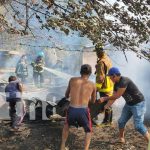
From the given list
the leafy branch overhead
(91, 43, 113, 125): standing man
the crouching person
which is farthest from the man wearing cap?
the crouching person

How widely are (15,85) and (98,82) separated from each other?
1.93 metres

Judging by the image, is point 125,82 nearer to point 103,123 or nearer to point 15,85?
point 103,123

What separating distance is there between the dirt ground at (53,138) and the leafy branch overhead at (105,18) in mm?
1931

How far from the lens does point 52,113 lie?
9922mm

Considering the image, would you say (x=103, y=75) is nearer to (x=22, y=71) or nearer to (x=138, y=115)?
(x=138, y=115)

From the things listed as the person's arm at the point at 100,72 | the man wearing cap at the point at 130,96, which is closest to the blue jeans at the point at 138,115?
the man wearing cap at the point at 130,96

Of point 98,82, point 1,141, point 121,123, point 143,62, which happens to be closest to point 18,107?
point 1,141

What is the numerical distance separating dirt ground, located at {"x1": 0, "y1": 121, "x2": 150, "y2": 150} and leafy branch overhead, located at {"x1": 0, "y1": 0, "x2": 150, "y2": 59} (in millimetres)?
1931

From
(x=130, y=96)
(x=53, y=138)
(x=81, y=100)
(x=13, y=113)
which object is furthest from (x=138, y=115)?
(x=13, y=113)

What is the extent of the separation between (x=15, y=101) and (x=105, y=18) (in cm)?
310

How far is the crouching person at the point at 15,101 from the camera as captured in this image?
9703 millimetres

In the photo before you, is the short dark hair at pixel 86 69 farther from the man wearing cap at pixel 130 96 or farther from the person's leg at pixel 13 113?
the person's leg at pixel 13 113

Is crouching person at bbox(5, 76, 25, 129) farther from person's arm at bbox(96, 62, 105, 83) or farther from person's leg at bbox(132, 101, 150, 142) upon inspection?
person's leg at bbox(132, 101, 150, 142)

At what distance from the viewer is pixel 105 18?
8.30 meters
